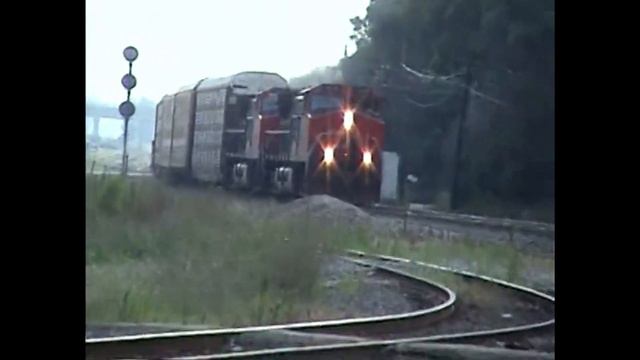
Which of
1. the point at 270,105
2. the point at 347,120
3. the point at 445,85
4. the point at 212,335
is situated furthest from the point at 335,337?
the point at 270,105

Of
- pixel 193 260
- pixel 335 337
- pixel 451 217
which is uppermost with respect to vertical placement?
pixel 451 217

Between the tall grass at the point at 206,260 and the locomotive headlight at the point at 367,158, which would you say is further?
the locomotive headlight at the point at 367,158

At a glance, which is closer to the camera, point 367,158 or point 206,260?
point 206,260

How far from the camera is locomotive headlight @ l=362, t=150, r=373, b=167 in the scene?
756 cm

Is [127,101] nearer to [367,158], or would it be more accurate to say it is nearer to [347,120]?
[367,158]

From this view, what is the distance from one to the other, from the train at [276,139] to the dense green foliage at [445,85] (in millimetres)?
299

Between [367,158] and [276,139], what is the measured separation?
1.07 metres

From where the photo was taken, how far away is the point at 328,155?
7.93 metres

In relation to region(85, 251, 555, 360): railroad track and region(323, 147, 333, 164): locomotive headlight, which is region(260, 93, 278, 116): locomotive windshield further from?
region(85, 251, 555, 360): railroad track

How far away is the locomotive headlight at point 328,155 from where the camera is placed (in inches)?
310

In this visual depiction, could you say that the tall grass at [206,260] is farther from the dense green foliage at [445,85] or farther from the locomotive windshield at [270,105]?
the locomotive windshield at [270,105]

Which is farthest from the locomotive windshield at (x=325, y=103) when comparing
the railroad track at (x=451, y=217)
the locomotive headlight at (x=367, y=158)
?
the railroad track at (x=451, y=217)

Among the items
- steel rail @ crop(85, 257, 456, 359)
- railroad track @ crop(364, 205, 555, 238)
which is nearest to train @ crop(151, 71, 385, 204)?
railroad track @ crop(364, 205, 555, 238)
